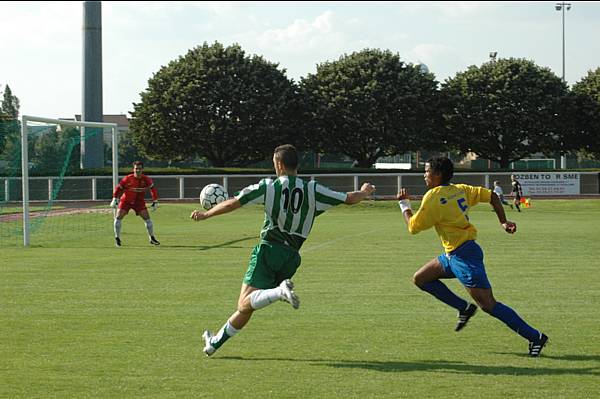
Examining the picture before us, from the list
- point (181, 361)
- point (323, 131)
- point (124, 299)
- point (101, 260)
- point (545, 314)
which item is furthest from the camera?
point (323, 131)

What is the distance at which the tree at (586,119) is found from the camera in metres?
62.2

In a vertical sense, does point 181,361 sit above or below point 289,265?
below

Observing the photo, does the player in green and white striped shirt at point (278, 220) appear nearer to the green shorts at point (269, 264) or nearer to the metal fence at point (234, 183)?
the green shorts at point (269, 264)

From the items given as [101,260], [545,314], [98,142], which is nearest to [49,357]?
[545,314]

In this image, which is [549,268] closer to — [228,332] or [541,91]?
[228,332]

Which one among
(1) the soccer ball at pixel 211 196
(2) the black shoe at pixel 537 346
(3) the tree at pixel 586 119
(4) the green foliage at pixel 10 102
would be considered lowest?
(2) the black shoe at pixel 537 346

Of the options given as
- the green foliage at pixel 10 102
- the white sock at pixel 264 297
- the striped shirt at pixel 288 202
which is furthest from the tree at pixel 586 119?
the green foliage at pixel 10 102

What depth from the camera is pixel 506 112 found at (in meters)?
60.7

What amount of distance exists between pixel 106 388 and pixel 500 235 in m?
Result: 19.1

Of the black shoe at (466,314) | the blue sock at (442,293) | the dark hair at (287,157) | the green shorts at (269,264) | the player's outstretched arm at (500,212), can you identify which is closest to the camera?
the dark hair at (287,157)

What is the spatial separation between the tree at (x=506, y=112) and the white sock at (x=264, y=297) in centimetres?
5434

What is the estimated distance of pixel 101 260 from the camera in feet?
58.0

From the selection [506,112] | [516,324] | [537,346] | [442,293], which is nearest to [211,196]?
[442,293]

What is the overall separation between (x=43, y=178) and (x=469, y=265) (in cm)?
2956
